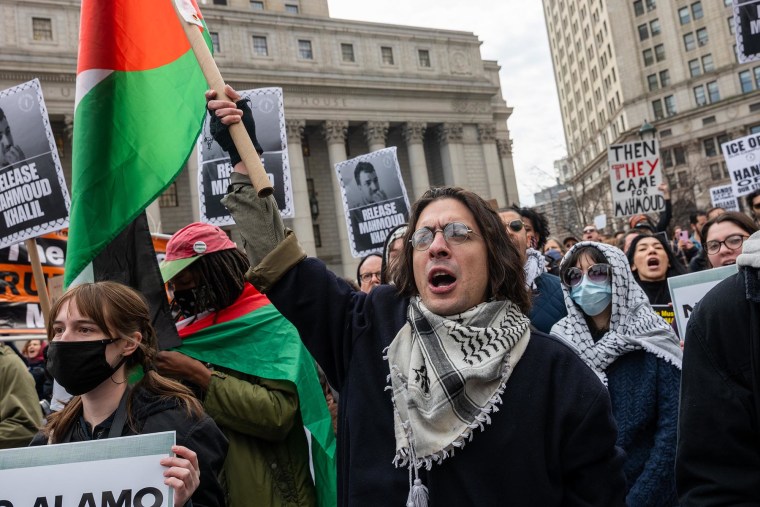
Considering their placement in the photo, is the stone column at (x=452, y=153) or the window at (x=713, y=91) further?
the window at (x=713, y=91)

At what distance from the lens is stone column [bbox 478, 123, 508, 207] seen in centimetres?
4669

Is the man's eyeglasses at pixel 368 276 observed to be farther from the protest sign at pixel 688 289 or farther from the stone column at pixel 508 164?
the stone column at pixel 508 164

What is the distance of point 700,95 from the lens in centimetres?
6525

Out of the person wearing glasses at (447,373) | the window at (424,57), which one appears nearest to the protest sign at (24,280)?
the person wearing glasses at (447,373)

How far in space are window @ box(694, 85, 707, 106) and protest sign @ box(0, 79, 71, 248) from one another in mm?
69143

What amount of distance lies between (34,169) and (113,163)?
270 centimetres

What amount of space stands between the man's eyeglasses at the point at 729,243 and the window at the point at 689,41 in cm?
6912

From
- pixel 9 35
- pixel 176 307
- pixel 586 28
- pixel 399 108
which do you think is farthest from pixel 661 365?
pixel 586 28

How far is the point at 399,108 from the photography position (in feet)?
147

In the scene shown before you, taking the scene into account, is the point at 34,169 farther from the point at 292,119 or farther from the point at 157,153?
the point at 292,119

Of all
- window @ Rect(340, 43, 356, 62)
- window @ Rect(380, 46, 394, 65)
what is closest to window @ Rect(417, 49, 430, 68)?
window @ Rect(380, 46, 394, 65)

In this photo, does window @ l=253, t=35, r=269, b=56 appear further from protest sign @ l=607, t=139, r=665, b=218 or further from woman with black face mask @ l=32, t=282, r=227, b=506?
woman with black face mask @ l=32, t=282, r=227, b=506

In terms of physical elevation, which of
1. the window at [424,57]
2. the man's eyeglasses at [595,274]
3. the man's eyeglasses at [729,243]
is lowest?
the man's eyeglasses at [595,274]

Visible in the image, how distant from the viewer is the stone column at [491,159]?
1838 inches
